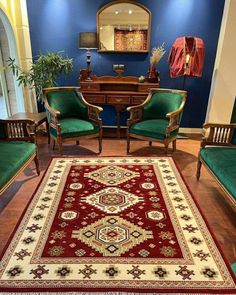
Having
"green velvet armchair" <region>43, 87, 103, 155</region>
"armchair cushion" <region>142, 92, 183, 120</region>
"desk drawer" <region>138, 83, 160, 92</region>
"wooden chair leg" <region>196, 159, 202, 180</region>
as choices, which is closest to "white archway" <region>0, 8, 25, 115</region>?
"green velvet armchair" <region>43, 87, 103, 155</region>

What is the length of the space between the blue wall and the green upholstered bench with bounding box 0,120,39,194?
6.29 feet

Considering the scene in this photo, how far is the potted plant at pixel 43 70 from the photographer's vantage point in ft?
12.3

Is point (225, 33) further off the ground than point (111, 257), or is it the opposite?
point (225, 33)

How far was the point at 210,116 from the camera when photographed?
4117 millimetres

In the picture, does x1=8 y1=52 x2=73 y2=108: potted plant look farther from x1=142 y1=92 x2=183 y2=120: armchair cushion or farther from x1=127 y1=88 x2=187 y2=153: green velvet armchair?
x1=142 y1=92 x2=183 y2=120: armchair cushion

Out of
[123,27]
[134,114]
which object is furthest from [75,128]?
[123,27]

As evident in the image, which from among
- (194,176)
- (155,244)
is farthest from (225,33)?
(155,244)

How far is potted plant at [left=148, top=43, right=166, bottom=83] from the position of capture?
12.8 ft

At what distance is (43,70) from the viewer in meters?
3.80

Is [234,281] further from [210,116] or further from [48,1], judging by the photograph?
[48,1]

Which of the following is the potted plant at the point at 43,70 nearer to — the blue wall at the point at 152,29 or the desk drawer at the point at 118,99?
the blue wall at the point at 152,29

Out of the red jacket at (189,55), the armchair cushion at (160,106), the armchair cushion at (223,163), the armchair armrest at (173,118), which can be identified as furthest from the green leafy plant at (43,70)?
the armchair cushion at (223,163)

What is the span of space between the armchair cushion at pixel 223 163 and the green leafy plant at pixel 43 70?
2530mm

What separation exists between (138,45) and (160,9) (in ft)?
2.08
